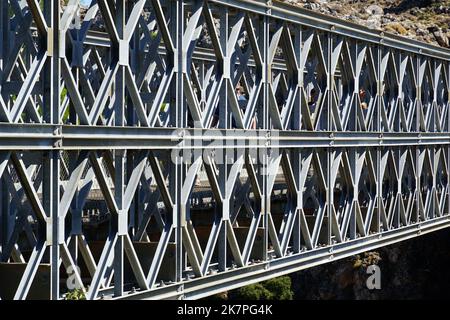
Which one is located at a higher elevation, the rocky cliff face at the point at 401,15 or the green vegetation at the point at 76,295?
the rocky cliff face at the point at 401,15

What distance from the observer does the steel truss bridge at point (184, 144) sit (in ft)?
58.4

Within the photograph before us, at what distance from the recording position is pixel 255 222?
24766mm

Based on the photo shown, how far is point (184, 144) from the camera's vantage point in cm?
2142

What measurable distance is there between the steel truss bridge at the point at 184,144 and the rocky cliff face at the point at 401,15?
33911mm

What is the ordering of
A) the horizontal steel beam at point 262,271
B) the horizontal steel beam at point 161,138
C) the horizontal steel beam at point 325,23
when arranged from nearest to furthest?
the horizontal steel beam at point 161,138, the horizontal steel beam at point 262,271, the horizontal steel beam at point 325,23

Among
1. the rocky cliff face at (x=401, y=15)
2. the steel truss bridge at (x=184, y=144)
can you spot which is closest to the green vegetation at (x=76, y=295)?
the steel truss bridge at (x=184, y=144)

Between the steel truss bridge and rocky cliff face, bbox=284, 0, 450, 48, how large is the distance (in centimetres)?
3391

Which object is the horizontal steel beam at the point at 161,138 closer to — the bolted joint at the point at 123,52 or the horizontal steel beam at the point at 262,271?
the bolted joint at the point at 123,52

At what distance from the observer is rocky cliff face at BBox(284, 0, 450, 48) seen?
70938 millimetres

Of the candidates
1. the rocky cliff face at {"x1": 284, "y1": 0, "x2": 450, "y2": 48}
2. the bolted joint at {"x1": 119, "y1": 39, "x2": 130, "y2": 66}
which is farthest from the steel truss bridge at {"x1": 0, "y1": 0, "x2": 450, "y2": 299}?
the rocky cliff face at {"x1": 284, "y1": 0, "x2": 450, "y2": 48}

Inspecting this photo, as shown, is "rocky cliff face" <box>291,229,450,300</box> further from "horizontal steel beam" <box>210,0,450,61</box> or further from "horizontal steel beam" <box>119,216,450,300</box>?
"horizontal steel beam" <box>119,216,450,300</box>

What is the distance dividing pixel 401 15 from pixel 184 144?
6653 centimetres

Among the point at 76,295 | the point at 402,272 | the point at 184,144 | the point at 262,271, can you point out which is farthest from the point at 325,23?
the point at 402,272
